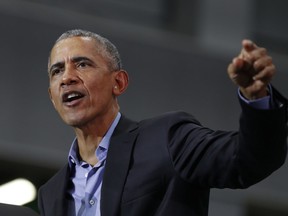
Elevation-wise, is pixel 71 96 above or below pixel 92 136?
above

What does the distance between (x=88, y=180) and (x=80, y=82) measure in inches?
12.4

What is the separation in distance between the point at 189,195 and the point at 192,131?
182 mm

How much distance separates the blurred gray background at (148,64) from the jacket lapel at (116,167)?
413 cm

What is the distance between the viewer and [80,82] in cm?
327

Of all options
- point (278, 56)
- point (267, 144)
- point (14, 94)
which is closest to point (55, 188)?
point (267, 144)

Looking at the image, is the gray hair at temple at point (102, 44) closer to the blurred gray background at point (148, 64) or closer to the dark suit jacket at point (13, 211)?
the dark suit jacket at point (13, 211)

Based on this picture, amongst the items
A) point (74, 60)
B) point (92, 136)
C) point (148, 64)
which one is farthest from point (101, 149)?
point (148, 64)

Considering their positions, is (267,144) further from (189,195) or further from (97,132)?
(97,132)

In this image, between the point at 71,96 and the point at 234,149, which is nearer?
the point at 234,149

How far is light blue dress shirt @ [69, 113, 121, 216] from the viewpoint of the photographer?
10.2 feet

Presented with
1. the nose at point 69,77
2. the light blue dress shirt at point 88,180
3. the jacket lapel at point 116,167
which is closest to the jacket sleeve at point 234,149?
the jacket lapel at point 116,167

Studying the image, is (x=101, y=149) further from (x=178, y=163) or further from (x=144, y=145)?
(x=178, y=163)

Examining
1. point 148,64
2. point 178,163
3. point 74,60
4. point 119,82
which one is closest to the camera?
point 178,163

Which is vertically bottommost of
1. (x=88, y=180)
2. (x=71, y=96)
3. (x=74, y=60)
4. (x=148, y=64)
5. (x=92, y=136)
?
(x=148, y=64)
